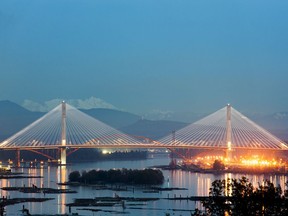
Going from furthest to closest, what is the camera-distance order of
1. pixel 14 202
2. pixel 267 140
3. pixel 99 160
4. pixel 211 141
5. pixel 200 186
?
pixel 99 160, pixel 211 141, pixel 267 140, pixel 200 186, pixel 14 202

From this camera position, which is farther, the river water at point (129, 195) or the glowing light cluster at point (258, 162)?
the glowing light cluster at point (258, 162)

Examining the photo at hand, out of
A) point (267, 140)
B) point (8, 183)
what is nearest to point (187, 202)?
point (8, 183)

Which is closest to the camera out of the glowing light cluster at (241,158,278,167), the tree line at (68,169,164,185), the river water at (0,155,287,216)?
the river water at (0,155,287,216)

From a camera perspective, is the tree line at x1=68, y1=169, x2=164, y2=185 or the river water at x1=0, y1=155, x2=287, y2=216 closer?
the river water at x1=0, y1=155, x2=287, y2=216

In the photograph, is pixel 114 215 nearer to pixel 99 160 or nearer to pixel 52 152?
pixel 52 152

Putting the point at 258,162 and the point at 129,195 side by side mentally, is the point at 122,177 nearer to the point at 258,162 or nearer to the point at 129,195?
the point at 129,195

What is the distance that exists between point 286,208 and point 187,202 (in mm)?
11453

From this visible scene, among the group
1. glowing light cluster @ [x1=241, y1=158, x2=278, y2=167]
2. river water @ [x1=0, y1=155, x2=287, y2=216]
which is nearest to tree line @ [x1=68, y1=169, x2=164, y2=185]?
river water @ [x1=0, y1=155, x2=287, y2=216]

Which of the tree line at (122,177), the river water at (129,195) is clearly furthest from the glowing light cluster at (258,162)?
the tree line at (122,177)

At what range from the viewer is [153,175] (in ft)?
103

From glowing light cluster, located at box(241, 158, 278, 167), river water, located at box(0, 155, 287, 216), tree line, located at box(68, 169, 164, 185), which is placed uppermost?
glowing light cluster, located at box(241, 158, 278, 167)

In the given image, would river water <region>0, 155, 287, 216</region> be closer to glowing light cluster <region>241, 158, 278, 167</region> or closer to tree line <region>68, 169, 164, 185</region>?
tree line <region>68, 169, 164, 185</region>

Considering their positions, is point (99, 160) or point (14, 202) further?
point (99, 160)

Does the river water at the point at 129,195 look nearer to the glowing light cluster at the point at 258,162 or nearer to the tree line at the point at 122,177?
the tree line at the point at 122,177
